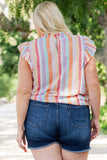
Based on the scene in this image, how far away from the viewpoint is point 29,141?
2662 millimetres

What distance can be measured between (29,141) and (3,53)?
1950cm

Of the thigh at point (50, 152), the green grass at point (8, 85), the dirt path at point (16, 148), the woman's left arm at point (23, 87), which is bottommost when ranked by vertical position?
the green grass at point (8, 85)

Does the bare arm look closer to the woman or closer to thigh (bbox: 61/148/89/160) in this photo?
the woman

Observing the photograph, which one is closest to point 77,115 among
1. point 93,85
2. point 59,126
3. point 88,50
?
point 59,126

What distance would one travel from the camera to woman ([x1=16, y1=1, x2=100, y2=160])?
2.60 metres

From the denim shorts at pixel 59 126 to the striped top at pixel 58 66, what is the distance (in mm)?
61

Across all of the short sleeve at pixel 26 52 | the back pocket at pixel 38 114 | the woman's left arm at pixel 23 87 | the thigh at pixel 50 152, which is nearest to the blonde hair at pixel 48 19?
the short sleeve at pixel 26 52

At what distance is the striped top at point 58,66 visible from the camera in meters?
2.65

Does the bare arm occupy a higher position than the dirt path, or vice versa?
the bare arm

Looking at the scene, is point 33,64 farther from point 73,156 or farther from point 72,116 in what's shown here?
point 73,156

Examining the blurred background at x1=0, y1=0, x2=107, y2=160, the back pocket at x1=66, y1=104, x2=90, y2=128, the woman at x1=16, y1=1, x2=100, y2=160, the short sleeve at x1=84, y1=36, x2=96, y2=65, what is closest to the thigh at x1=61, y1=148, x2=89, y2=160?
the woman at x1=16, y1=1, x2=100, y2=160

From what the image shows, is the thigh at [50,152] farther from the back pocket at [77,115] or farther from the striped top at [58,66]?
the striped top at [58,66]

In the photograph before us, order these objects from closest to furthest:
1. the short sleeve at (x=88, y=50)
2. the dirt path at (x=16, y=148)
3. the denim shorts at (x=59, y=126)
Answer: the denim shorts at (x=59, y=126)
the short sleeve at (x=88, y=50)
the dirt path at (x=16, y=148)

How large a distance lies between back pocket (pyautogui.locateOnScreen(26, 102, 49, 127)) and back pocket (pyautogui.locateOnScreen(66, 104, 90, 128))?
0.49 feet
